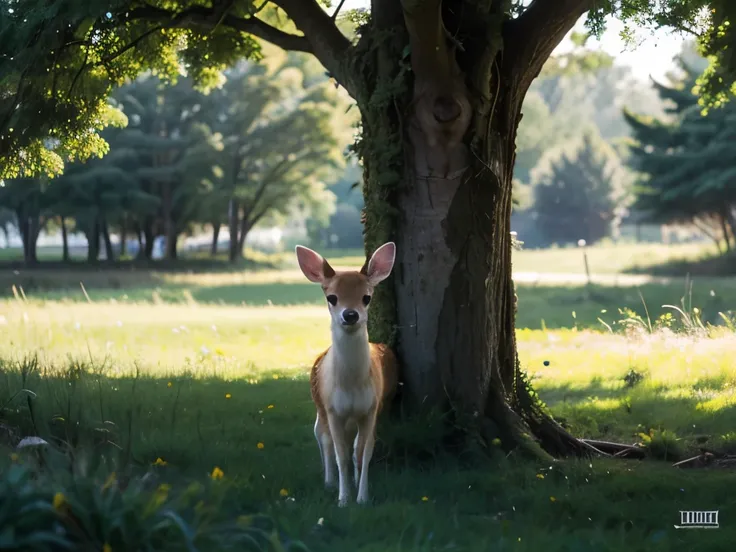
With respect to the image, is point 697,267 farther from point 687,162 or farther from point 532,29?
point 532,29

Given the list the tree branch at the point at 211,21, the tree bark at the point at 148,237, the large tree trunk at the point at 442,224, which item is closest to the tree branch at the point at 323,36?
the tree branch at the point at 211,21

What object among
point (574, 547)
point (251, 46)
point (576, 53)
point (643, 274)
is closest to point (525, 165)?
point (643, 274)

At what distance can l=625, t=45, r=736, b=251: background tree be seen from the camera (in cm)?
3819

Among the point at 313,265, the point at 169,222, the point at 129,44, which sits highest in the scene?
the point at 129,44

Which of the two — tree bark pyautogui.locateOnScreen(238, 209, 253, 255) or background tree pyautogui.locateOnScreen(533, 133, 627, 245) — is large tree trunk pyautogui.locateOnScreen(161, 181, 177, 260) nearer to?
tree bark pyautogui.locateOnScreen(238, 209, 253, 255)

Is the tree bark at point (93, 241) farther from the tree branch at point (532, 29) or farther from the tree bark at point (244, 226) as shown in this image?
the tree branch at point (532, 29)

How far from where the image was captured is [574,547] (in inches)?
180

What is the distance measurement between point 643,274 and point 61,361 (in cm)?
3530

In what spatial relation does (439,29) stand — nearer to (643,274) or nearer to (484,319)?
(484,319)

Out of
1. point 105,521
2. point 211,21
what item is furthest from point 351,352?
point 211,21

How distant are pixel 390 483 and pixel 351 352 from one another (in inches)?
39.8

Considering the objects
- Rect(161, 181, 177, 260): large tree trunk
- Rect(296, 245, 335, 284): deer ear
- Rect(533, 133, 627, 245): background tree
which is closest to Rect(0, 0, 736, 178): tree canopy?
Rect(296, 245, 335, 284): deer ear

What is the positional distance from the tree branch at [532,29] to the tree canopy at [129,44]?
0.01 metres

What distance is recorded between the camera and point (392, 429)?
7.39m
